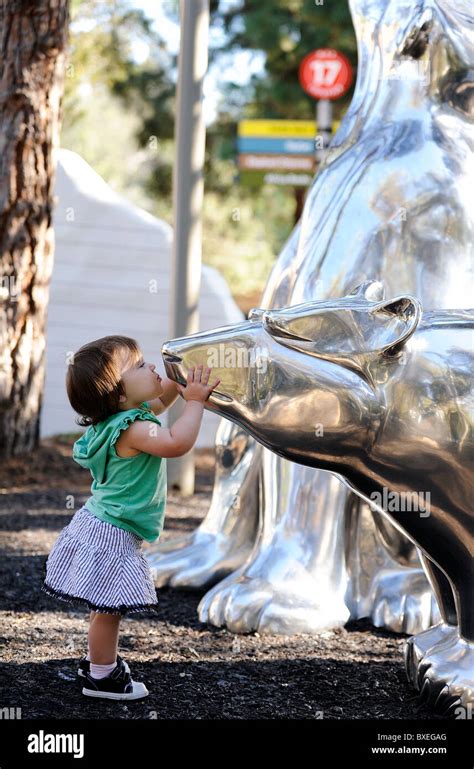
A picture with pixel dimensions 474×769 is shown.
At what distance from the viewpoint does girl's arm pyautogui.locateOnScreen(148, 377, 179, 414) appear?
2.73m

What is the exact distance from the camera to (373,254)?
3.13 metres

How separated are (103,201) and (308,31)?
553 centimetres

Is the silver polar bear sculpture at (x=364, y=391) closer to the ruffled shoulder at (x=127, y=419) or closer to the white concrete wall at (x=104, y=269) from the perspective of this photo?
the ruffled shoulder at (x=127, y=419)

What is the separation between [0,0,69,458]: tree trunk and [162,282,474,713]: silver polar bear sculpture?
4005mm

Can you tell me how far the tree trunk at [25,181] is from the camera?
238 inches

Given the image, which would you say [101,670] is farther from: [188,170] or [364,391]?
[188,170]

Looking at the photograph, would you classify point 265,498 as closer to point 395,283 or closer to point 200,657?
point 200,657

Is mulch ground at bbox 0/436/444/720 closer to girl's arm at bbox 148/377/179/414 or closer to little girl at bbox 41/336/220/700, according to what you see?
little girl at bbox 41/336/220/700

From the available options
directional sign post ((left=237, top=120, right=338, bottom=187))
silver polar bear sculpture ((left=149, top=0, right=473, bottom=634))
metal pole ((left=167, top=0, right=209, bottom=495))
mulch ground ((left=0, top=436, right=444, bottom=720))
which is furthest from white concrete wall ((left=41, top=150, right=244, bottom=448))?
silver polar bear sculpture ((left=149, top=0, right=473, bottom=634))

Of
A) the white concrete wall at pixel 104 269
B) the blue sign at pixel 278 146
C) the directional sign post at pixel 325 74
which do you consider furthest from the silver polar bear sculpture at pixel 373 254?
the directional sign post at pixel 325 74

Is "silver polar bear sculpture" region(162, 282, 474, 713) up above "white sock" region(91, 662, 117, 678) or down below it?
above

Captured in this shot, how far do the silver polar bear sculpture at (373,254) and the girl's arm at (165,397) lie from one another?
529 millimetres

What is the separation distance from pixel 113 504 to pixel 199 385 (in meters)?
0.49

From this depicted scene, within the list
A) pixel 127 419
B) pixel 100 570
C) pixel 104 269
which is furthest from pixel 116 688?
pixel 104 269
